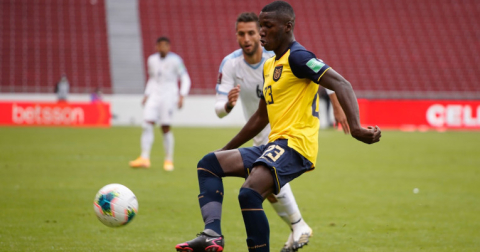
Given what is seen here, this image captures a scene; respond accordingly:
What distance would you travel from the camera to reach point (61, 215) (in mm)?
6551

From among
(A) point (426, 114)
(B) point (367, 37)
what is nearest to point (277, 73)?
(A) point (426, 114)

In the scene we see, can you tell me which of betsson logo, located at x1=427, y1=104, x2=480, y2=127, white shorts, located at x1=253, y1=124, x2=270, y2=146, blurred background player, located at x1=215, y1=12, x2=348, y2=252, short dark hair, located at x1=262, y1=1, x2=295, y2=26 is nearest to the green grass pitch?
blurred background player, located at x1=215, y1=12, x2=348, y2=252

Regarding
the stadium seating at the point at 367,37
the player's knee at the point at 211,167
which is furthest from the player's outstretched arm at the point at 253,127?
the stadium seating at the point at 367,37

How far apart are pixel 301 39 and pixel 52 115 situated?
16795 millimetres

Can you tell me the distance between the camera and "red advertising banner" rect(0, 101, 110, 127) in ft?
74.2

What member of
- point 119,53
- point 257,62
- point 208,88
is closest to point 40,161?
point 257,62

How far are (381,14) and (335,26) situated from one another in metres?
3.44

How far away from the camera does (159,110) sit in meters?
11.7

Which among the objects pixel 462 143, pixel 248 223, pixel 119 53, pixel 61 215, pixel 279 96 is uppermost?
pixel 119 53

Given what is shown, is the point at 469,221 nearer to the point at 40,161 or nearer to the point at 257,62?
the point at 257,62

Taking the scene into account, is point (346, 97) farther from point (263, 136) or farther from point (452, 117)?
point (452, 117)

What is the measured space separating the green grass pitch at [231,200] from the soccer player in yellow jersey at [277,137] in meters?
1.21

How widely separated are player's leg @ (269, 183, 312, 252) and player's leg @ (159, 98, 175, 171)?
A: 5.89 m

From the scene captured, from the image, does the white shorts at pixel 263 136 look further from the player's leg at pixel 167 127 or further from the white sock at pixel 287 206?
the player's leg at pixel 167 127
